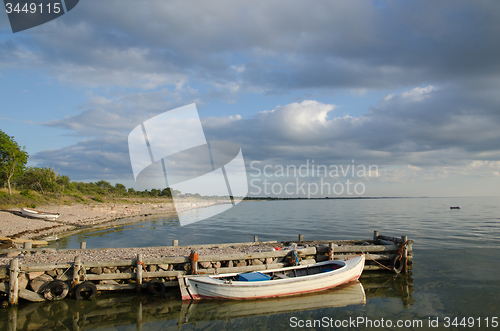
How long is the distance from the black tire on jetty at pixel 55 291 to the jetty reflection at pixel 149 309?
258mm

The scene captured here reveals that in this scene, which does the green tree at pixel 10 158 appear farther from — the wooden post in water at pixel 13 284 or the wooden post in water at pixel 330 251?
the wooden post in water at pixel 330 251

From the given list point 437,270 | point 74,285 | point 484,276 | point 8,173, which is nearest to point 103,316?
point 74,285

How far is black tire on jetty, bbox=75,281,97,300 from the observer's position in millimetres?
13211

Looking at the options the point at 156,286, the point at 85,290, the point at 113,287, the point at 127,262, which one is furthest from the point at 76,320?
the point at 156,286

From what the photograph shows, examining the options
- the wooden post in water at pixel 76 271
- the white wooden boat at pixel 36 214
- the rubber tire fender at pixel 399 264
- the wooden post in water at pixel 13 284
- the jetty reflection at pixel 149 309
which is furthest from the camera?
the white wooden boat at pixel 36 214

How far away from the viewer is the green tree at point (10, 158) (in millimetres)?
52625

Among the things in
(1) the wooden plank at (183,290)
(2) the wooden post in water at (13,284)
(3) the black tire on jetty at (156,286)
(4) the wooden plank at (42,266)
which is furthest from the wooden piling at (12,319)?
(1) the wooden plank at (183,290)

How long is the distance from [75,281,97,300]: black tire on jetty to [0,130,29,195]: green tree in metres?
51.3

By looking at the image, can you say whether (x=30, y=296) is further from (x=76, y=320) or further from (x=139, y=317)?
(x=139, y=317)

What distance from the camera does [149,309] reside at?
41.5ft

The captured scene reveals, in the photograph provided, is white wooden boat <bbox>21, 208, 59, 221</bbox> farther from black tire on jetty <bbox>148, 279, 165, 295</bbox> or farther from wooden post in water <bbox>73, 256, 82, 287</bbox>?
→ black tire on jetty <bbox>148, 279, 165, 295</bbox>

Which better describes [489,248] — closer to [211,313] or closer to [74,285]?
[211,313]

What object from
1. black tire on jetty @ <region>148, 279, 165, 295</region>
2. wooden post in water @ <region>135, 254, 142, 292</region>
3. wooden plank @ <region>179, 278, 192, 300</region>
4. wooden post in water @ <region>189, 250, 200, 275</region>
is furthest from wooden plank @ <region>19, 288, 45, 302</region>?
wooden post in water @ <region>189, 250, 200, 275</region>

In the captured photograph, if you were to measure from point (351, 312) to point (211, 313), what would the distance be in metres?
5.90
